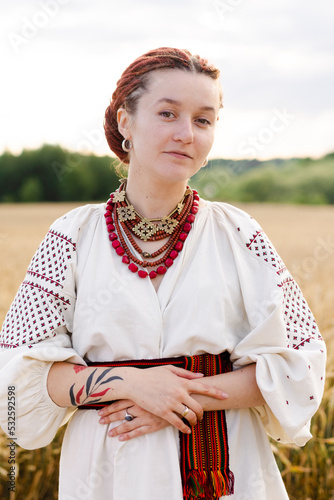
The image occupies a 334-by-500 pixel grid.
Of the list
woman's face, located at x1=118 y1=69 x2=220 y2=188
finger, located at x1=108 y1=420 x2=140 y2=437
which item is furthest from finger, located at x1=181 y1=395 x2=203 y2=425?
woman's face, located at x1=118 y1=69 x2=220 y2=188

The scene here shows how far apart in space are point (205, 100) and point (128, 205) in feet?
1.47

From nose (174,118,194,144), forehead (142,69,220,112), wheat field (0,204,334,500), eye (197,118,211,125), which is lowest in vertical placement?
wheat field (0,204,334,500)

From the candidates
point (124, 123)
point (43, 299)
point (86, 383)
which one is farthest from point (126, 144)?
point (86, 383)

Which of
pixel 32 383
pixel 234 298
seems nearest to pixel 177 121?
pixel 234 298

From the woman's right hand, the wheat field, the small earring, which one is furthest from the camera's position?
the wheat field

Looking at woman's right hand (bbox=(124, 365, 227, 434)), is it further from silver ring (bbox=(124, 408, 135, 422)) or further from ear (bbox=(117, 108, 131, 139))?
ear (bbox=(117, 108, 131, 139))

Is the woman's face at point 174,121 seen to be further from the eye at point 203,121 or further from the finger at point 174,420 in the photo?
the finger at point 174,420

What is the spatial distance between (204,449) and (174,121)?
1049 mm

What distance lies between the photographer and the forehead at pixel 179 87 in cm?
171

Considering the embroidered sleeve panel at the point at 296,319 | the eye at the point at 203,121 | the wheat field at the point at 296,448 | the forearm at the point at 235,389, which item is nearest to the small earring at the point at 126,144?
the eye at the point at 203,121

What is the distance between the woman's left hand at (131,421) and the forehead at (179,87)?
38.3 inches

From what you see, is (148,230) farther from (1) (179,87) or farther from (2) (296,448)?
(2) (296,448)

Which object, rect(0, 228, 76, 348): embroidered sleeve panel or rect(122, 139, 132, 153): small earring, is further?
rect(122, 139, 132, 153): small earring

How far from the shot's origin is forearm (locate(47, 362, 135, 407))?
169cm
